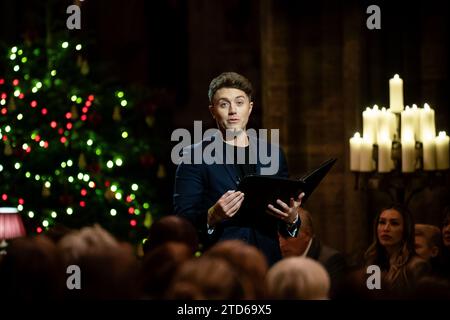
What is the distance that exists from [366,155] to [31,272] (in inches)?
130

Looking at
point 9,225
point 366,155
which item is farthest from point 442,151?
point 9,225

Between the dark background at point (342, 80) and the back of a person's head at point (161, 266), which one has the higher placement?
the dark background at point (342, 80)

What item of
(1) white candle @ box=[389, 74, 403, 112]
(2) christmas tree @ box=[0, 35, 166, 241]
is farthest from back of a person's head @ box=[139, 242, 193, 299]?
(2) christmas tree @ box=[0, 35, 166, 241]

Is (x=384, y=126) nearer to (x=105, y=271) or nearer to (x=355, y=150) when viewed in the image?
(x=355, y=150)

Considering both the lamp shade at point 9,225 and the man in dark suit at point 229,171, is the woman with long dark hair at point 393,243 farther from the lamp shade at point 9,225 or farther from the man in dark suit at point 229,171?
the lamp shade at point 9,225

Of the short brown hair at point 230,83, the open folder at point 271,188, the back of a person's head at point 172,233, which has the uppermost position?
the short brown hair at point 230,83

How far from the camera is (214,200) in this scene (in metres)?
3.91

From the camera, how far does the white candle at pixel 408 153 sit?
18.4 ft

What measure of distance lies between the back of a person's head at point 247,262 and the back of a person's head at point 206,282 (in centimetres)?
6

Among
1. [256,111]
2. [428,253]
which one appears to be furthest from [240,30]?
[428,253]

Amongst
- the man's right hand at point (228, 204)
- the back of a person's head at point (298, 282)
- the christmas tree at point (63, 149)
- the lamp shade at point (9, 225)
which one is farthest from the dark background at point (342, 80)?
the back of a person's head at point (298, 282)

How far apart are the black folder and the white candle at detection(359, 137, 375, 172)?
1.95m

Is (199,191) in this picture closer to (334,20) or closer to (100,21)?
(334,20)

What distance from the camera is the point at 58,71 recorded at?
847 centimetres
